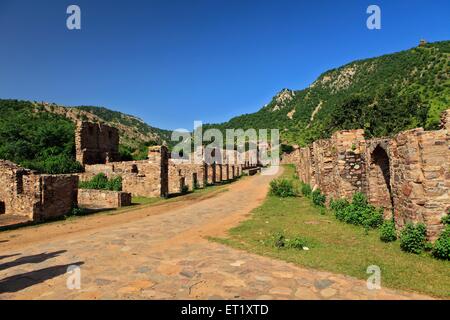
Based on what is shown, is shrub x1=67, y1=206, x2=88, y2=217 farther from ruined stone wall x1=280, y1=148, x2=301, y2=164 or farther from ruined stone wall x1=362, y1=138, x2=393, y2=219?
ruined stone wall x1=280, y1=148, x2=301, y2=164

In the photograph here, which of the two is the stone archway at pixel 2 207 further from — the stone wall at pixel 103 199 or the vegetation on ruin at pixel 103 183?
the vegetation on ruin at pixel 103 183

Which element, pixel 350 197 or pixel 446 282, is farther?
pixel 350 197

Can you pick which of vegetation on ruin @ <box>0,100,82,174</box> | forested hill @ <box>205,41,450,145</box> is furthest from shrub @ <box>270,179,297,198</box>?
vegetation on ruin @ <box>0,100,82,174</box>

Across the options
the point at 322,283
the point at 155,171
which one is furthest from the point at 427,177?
the point at 155,171

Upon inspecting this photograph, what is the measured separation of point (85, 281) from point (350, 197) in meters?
9.32

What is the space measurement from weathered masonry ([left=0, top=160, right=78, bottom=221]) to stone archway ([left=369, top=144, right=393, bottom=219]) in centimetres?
1190

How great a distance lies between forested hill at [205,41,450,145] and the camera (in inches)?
1898

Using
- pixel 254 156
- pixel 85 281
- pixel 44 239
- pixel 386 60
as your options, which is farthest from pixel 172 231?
pixel 386 60

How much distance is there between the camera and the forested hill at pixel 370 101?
4822cm

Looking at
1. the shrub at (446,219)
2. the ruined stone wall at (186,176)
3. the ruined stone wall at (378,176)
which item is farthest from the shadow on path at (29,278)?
the ruined stone wall at (186,176)

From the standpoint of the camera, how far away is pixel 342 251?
727cm

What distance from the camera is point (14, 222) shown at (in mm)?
11883

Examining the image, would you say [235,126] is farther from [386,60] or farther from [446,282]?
[446,282]

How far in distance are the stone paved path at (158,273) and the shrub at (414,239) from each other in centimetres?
240
